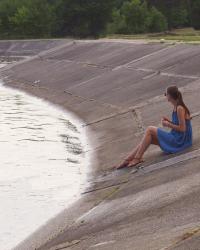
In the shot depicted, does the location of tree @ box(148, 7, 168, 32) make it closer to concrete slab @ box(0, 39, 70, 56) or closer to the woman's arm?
concrete slab @ box(0, 39, 70, 56)

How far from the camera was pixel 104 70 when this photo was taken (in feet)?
106

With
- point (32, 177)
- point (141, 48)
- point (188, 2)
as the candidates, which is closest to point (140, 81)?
point (141, 48)

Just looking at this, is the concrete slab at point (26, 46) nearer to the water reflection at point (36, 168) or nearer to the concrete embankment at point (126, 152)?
the concrete embankment at point (126, 152)

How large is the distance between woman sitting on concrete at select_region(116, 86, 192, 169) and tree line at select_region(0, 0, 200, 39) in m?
55.3

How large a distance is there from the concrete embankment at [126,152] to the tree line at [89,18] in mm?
27890

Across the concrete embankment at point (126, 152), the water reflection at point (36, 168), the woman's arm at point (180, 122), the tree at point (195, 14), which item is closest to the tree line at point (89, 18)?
the tree at point (195, 14)

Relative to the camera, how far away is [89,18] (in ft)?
240

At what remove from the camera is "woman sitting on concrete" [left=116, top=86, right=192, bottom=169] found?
11617 millimetres

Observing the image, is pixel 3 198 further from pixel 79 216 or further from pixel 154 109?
pixel 154 109

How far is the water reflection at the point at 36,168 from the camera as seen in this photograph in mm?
11391

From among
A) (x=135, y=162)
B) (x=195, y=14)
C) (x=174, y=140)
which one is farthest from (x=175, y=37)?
(x=174, y=140)

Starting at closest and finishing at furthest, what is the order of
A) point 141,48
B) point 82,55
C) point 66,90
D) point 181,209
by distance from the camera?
point 181,209
point 66,90
point 141,48
point 82,55

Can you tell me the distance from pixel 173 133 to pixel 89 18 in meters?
62.3

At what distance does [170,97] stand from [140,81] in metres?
14.9
